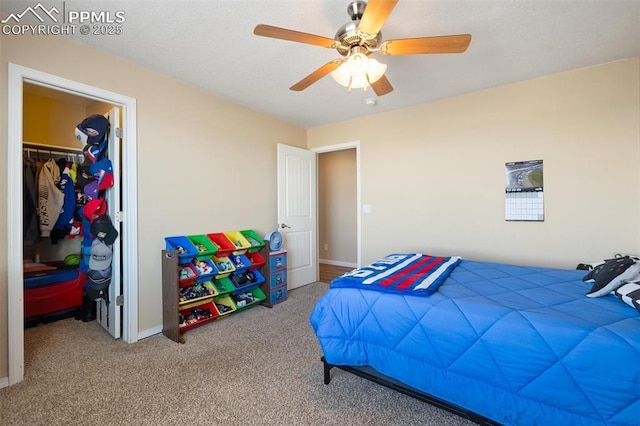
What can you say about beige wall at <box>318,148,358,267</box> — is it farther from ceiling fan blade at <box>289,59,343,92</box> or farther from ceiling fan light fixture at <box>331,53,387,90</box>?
ceiling fan light fixture at <box>331,53,387,90</box>

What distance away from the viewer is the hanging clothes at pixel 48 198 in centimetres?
289

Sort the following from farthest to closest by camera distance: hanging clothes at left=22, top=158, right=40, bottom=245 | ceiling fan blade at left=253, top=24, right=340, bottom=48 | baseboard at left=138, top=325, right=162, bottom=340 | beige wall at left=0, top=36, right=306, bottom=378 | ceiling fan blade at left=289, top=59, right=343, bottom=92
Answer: hanging clothes at left=22, top=158, right=40, bottom=245, baseboard at left=138, top=325, right=162, bottom=340, beige wall at left=0, top=36, right=306, bottom=378, ceiling fan blade at left=289, top=59, right=343, bottom=92, ceiling fan blade at left=253, top=24, right=340, bottom=48

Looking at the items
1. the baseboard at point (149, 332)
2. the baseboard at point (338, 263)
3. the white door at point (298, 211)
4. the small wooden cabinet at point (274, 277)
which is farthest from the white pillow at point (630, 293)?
the baseboard at point (338, 263)

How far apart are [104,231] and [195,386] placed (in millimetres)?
1520

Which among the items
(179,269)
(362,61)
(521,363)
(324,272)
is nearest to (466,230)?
(521,363)

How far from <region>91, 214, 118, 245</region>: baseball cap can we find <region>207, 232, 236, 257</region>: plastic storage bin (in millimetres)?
845

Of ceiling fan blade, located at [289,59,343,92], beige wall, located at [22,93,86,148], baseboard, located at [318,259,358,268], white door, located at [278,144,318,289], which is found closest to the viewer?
ceiling fan blade, located at [289,59,343,92]

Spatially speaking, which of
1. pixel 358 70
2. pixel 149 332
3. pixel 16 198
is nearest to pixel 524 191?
pixel 358 70

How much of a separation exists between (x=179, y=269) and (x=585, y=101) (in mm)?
4011

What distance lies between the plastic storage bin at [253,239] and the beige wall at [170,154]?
0.11m

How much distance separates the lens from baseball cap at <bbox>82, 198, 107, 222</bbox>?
239 cm

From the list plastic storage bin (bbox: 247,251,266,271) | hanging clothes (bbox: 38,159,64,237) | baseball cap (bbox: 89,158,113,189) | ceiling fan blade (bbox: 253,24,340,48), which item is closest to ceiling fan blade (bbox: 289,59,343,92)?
ceiling fan blade (bbox: 253,24,340,48)

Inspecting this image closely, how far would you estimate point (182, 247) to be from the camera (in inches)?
103

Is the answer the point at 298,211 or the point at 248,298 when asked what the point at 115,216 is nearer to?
the point at 248,298
